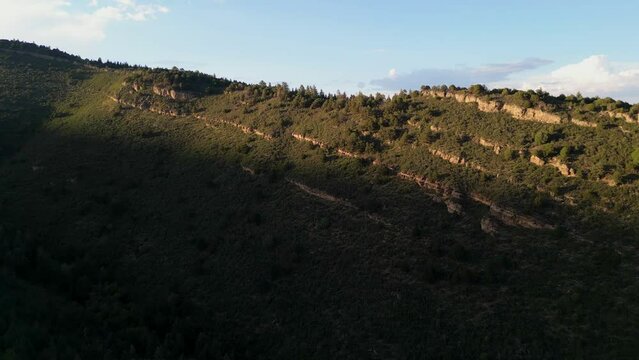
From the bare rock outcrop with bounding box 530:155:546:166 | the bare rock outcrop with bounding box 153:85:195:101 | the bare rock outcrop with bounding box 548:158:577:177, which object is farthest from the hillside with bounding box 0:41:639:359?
the bare rock outcrop with bounding box 153:85:195:101

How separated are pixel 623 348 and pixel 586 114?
30.4 meters

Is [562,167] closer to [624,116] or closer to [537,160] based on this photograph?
[537,160]

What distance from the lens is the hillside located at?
2878 centimetres

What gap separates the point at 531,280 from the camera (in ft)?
104

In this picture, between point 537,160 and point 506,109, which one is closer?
point 537,160

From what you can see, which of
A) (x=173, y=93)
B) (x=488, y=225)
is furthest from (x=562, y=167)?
(x=173, y=93)

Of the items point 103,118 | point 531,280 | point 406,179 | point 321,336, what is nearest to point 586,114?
point 406,179

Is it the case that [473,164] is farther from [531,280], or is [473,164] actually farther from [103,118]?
[103,118]

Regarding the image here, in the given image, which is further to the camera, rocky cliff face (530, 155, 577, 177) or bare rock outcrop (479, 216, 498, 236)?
rocky cliff face (530, 155, 577, 177)

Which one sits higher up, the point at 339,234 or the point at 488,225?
the point at 488,225

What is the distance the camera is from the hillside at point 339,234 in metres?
28.8

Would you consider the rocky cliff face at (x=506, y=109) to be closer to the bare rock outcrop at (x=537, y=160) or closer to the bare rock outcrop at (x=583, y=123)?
the bare rock outcrop at (x=583, y=123)

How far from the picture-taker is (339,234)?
40.8 metres

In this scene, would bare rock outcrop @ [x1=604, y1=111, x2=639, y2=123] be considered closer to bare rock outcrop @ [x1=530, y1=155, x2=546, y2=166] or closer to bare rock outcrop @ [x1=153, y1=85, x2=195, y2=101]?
bare rock outcrop @ [x1=530, y1=155, x2=546, y2=166]
